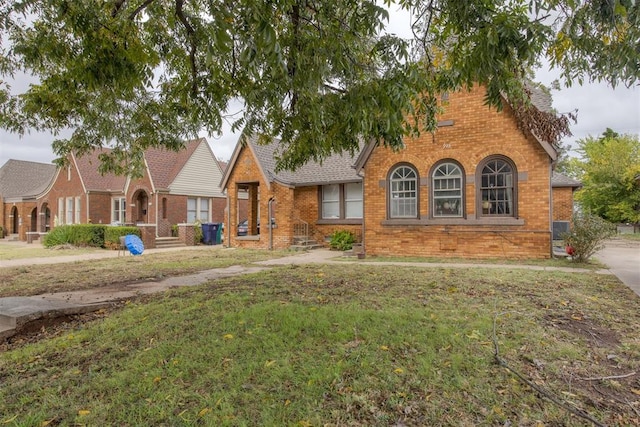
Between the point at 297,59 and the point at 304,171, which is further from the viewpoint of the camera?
the point at 304,171

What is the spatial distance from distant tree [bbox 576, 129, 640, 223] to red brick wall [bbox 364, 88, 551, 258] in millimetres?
24192

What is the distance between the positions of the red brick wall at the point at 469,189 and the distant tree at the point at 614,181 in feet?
79.4

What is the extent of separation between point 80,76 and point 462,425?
646 cm

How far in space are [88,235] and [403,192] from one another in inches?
648

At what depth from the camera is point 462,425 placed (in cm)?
281

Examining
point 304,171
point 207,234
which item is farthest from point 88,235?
point 304,171

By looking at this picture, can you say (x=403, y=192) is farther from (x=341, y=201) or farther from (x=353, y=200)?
(x=341, y=201)

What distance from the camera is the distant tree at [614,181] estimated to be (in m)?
30.3

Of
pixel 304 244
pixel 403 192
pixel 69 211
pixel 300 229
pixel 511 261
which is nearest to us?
pixel 511 261

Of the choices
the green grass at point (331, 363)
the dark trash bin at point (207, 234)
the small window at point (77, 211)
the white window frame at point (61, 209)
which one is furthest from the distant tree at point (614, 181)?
the white window frame at point (61, 209)

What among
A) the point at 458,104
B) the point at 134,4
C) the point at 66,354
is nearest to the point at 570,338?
the point at 66,354

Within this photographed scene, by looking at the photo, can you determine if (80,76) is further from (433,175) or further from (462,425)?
(433,175)

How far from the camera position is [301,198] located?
1827cm

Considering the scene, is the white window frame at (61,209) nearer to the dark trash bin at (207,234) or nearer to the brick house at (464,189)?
the dark trash bin at (207,234)
